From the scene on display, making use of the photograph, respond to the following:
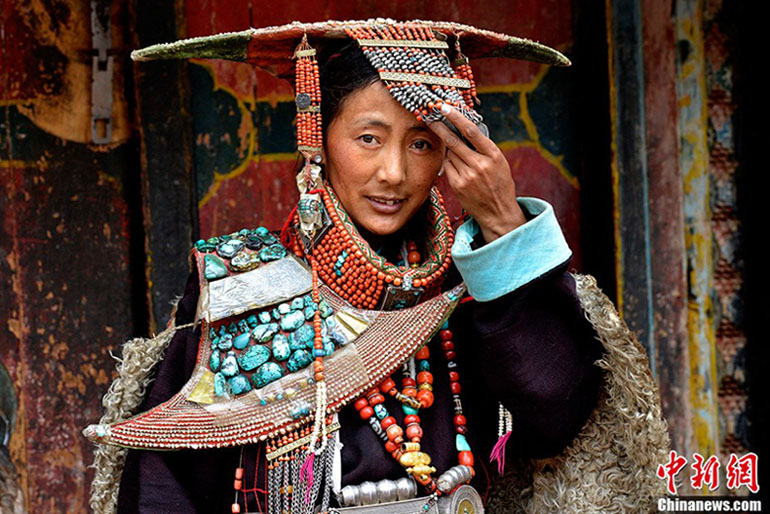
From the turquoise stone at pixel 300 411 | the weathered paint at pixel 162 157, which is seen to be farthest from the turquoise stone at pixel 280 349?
the weathered paint at pixel 162 157

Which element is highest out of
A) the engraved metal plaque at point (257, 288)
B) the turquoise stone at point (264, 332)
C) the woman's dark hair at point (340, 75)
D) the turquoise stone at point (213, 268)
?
the woman's dark hair at point (340, 75)

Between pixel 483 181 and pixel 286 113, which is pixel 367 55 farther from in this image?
pixel 286 113

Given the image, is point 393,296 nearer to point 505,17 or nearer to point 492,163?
point 492,163

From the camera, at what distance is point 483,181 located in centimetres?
158

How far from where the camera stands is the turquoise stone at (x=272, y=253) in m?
1.75

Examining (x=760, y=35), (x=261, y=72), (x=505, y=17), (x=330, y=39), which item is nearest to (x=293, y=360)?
(x=330, y=39)

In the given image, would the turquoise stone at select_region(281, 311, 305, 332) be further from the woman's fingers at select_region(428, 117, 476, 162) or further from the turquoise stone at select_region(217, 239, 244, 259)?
the woman's fingers at select_region(428, 117, 476, 162)

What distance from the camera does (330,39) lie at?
1714 mm

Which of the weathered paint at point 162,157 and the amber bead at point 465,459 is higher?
the weathered paint at point 162,157

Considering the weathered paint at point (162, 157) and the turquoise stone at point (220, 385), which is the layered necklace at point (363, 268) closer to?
the turquoise stone at point (220, 385)

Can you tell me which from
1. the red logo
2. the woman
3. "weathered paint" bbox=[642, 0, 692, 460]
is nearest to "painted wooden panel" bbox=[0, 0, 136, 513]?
the woman

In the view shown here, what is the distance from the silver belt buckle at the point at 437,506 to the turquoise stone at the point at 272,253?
525mm

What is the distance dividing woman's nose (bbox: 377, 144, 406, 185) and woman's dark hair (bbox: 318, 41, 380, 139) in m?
0.14

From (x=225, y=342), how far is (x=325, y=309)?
210mm
